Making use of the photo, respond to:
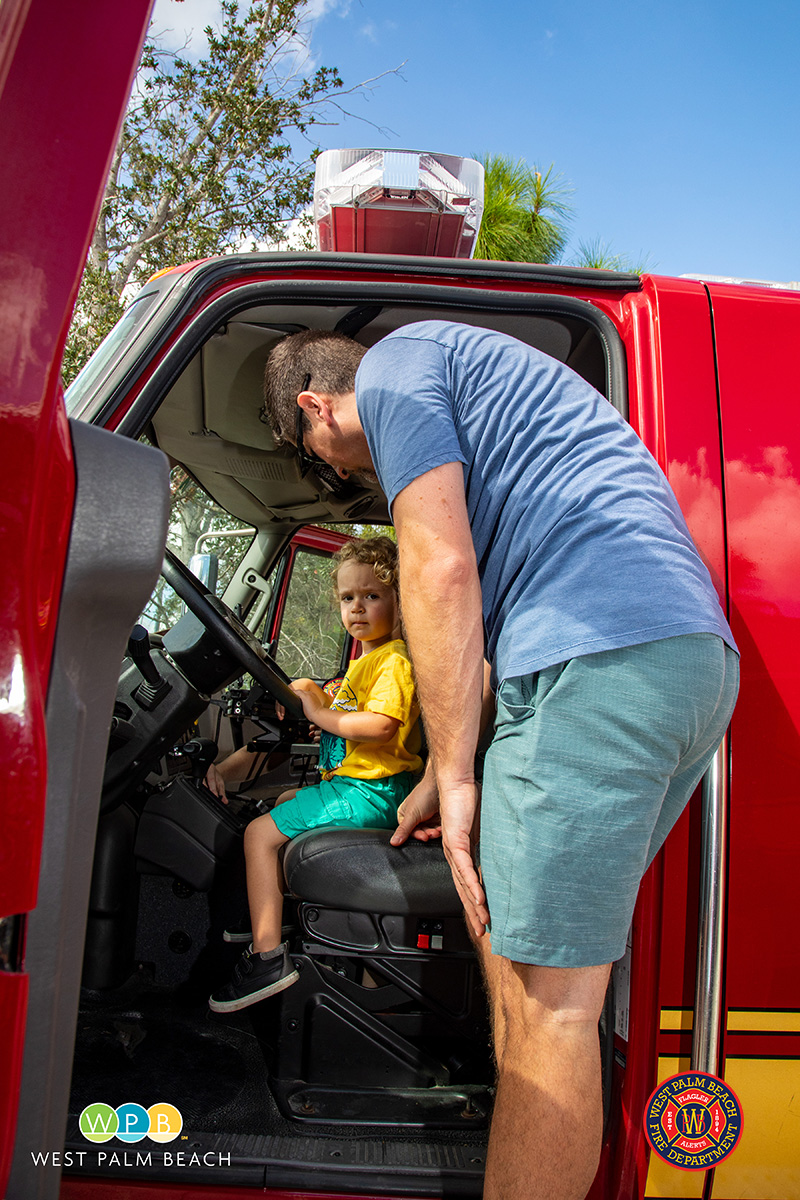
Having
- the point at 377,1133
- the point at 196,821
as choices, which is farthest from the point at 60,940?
the point at 196,821

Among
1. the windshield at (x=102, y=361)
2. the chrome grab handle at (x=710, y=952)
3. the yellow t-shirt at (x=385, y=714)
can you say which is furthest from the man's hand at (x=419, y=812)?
the windshield at (x=102, y=361)

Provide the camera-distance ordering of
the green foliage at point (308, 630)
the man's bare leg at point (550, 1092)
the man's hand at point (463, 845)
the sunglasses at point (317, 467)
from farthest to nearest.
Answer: the green foliage at point (308, 630), the sunglasses at point (317, 467), the man's hand at point (463, 845), the man's bare leg at point (550, 1092)

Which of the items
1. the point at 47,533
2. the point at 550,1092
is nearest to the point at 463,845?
the point at 550,1092

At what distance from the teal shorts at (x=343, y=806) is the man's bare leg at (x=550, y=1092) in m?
0.67

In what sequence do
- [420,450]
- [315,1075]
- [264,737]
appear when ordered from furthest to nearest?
1. [264,737]
2. [315,1075]
3. [420,450]

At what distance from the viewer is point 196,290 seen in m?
1.51

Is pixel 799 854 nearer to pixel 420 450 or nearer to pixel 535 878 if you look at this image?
pixel 535 878

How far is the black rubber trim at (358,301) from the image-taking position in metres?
1.48

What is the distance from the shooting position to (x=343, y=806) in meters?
1.88

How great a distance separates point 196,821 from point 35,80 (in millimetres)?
1630

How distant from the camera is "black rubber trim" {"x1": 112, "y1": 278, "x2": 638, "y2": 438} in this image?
4.87 ft

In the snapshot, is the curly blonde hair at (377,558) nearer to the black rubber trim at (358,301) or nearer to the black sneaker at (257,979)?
the black rubber trim at (358,301)

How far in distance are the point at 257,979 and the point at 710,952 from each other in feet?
3.00

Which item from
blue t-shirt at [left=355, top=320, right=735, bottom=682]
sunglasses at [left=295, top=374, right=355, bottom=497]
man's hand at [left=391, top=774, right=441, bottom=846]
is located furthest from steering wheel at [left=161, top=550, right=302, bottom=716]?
blue t-shirt at [left=355, top=320, right=735, bottom=682]
